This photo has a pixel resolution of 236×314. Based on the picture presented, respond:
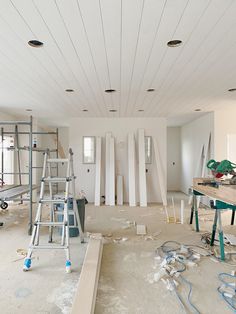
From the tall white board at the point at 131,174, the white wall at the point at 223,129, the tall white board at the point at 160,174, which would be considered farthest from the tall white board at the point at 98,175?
the white wall at the point at 223,129

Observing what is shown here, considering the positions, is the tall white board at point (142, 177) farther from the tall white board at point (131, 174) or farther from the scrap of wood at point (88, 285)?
the scrap of wood at point (88, 285)

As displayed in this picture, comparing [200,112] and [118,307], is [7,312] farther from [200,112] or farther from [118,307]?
[200,112]

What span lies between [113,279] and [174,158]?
24.1 feet

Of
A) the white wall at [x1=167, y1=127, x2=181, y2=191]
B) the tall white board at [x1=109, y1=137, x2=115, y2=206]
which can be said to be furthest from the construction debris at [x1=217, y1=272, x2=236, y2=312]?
the white wall at [x1=167, y1=127, x2=181, y2=191]

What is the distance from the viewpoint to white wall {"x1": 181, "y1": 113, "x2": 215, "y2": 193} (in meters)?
6.36

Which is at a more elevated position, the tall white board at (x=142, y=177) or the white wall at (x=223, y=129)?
the white wall at (x=223, y=129)

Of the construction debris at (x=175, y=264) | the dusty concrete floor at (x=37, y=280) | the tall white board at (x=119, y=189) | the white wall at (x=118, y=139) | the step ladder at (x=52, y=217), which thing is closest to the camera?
the dusty concrete floor at (x=37, y=280)

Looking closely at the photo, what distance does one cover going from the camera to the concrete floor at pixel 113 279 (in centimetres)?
208

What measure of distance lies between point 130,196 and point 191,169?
101 inches

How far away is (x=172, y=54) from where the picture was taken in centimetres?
264

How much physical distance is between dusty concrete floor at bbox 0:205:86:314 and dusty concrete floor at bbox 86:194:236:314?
337 millimetres

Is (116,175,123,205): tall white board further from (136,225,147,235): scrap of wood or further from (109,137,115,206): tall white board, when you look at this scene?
(136,225,147,235): scrap of wood

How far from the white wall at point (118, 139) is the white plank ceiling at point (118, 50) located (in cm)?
201

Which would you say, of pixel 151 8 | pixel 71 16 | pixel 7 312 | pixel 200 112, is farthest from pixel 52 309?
pixel 200 112
